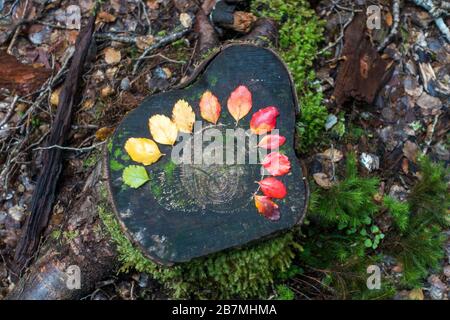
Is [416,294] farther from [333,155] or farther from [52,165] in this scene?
[52,165]

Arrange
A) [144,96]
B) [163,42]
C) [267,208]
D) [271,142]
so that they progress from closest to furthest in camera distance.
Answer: [267,208], [271,142], [144,96], [163,42]

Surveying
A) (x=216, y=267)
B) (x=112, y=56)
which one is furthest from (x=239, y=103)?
(x=112, y=56)

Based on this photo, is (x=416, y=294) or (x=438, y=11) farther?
(x=438, y=11)

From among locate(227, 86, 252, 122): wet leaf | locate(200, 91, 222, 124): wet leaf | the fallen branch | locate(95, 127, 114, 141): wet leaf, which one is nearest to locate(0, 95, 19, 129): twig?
the fallen branch

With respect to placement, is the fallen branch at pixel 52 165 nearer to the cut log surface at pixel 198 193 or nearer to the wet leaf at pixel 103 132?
the wet leaf at pixel 103 132

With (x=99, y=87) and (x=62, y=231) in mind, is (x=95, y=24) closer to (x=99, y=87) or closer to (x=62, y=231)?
(x=99, y=87)

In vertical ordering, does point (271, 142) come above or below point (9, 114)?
above
